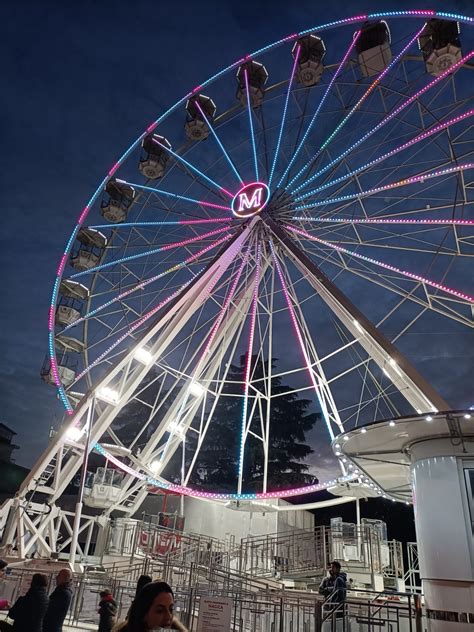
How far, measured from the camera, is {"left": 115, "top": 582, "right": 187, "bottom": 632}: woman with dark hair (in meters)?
2.53

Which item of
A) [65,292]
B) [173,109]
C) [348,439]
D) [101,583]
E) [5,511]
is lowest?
[101,583]

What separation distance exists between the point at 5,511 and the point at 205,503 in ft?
34.7

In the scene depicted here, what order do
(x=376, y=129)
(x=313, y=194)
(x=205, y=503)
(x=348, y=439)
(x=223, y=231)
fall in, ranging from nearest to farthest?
(x=348, y=439) → (x=376, y=129) → (x=313, y=194) → (x=223, y=231) → (x=205, y=503)

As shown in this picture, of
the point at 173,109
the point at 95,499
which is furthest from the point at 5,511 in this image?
the point at 173,109

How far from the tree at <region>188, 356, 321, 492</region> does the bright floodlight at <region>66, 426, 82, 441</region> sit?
23231 millimetres

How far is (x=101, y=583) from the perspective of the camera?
11.3 metres

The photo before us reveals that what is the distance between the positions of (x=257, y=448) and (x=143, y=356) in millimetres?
25530

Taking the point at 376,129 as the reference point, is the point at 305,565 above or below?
below

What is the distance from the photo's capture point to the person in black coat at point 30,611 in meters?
5.43

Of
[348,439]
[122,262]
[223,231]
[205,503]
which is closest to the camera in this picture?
[348,439]

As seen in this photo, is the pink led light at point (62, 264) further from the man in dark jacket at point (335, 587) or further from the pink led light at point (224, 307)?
the man in dark jacket at point (335, 587)

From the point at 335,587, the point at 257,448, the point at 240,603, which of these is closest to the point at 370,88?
the point at 335,587

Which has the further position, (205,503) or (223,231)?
(205,503)

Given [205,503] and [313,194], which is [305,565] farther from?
[313,194]
